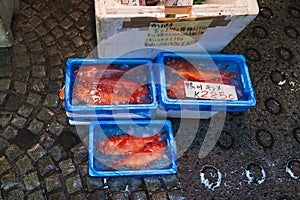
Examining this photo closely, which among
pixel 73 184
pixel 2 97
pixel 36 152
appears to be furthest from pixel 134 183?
pixel 2 97

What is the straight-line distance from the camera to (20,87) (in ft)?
9.49

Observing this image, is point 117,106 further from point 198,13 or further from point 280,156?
point 280,156

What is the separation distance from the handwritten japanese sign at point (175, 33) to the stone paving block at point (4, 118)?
1.19 meters

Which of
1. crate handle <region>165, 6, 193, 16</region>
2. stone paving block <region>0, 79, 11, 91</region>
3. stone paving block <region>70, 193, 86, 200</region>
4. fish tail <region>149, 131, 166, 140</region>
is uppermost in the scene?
crate handle <region>165, 6, 193, 16</region>

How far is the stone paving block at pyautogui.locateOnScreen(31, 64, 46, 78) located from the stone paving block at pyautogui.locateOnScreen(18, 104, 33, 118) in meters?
0.28

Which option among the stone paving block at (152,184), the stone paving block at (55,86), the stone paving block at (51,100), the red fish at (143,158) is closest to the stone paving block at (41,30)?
the stone paving block at (55,86)

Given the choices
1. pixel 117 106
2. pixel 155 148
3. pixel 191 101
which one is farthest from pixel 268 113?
pixel 117 106

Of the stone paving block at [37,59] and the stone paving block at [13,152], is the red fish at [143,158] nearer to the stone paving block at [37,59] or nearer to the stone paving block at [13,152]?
the stone paving block at [13,152]

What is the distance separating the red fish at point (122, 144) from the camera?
2609 mm

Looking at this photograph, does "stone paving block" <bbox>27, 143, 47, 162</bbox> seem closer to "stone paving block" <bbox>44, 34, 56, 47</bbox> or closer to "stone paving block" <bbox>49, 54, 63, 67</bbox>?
"stone paving block" <bbox>49, 54, 63, 67</bbox>

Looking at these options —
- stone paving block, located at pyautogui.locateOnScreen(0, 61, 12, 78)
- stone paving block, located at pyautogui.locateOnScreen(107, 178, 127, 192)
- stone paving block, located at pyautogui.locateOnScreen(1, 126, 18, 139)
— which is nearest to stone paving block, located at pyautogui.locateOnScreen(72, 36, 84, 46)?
stone paving block, located at pyautogui.locateOnScreen(0, 61, 12, 78)

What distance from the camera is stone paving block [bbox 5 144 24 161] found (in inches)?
104

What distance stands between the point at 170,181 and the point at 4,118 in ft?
4.44

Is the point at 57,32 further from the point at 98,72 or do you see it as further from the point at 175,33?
the point at 175,33
